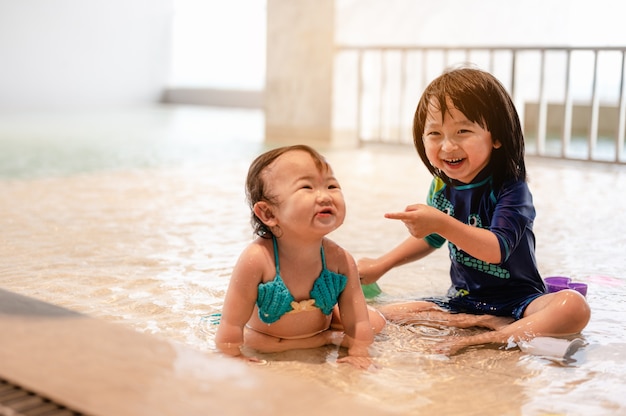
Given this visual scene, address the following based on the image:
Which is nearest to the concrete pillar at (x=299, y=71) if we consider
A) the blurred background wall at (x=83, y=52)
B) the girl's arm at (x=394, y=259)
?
the girl's arm at (x=394, y=259)

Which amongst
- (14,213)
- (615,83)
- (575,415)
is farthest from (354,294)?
(615,83)

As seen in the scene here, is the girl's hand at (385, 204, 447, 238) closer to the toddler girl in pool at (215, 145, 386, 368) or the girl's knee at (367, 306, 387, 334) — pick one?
the toddler girl in pool at (215, 145, 386, 368)

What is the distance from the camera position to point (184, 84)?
15.7m

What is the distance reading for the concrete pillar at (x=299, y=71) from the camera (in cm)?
777

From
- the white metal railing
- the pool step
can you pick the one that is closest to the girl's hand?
the pool step

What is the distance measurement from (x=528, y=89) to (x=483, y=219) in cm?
886

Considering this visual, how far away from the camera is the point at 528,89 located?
1070cm

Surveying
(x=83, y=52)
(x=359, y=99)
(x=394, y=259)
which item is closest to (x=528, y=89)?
(x=359, y=99)

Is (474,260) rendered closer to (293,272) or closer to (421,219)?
(421,219)

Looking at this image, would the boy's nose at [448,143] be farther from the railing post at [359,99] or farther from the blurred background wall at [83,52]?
the blurred background wall at [83,52]

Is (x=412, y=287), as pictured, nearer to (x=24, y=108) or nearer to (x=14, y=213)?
(x=14, y=213)

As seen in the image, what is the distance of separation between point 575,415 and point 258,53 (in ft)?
43.8

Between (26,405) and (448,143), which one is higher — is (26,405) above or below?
below

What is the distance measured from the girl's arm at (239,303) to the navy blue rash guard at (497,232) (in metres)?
0.60
